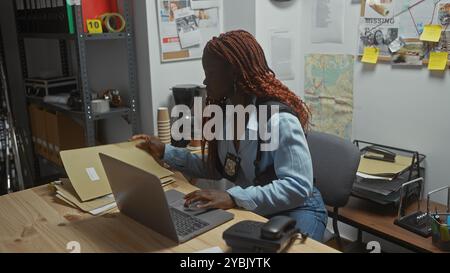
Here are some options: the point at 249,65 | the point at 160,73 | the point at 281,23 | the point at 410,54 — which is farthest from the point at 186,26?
the point at 410,54

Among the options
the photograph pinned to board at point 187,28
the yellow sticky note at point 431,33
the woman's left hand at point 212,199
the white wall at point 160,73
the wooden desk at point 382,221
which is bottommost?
the wooden desk at point 382,221

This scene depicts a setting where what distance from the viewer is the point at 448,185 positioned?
2152mm

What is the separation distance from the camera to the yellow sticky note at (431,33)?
2.02 m

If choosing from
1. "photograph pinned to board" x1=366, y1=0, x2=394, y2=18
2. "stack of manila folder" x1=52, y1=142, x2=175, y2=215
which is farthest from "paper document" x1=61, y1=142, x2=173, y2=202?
"photograph pinned to board" x1=366, y1=0, x2=394, y2=18

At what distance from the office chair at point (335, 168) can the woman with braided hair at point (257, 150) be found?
0.82ft

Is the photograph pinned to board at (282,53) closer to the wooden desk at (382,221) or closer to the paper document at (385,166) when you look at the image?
the paper document at (385,166)

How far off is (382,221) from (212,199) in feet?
3.37

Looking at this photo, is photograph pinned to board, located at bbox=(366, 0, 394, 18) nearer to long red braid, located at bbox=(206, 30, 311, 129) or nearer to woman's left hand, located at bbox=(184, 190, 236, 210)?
long red braid, located at bbox=(206, 30, 311, 129)

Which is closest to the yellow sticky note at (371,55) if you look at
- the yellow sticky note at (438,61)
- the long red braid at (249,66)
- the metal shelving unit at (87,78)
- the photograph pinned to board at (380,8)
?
the photograph pinned to board at (380,8)

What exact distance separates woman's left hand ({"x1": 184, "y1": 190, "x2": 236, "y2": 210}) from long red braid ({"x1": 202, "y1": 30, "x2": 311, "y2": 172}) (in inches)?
15.5
